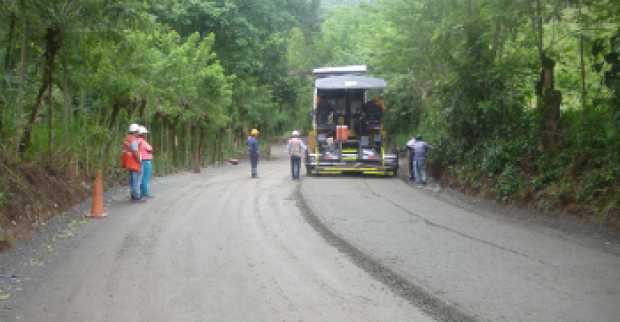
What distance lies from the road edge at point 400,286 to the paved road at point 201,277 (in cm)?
13

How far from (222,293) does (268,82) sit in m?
34.7

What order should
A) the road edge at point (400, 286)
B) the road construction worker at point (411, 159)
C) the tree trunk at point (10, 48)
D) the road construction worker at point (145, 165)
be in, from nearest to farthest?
1. the road edge at point (400, 286)
2. the tree trunk at point (10, 48)
3. the road construction worker at point (145, 165)
4. the road construction worker at point (411, 159)

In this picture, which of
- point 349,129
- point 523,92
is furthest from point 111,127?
point 523,92

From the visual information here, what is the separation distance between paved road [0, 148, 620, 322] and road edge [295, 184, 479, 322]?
18mm

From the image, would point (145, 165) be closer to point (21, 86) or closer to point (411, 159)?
point (21, 86)

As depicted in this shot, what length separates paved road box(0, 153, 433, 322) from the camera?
5.97 metres

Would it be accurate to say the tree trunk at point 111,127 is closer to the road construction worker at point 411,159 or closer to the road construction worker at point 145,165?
the road construction worker at point 145,165

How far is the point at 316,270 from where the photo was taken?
7.61m

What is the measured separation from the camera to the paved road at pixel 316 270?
5.99m

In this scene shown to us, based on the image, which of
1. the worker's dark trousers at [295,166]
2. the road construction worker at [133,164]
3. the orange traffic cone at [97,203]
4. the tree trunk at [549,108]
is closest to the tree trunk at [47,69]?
the orange traffic cone at [97,203]

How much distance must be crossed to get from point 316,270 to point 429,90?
1873 centimetres

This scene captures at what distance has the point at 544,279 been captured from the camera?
23.0 feet

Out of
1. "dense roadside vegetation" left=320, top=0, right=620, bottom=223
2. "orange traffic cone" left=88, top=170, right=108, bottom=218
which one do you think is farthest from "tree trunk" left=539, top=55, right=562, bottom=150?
"orange traffic cone" left=88, top=170, right=108, bottom=218

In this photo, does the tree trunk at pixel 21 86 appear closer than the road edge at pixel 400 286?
No
